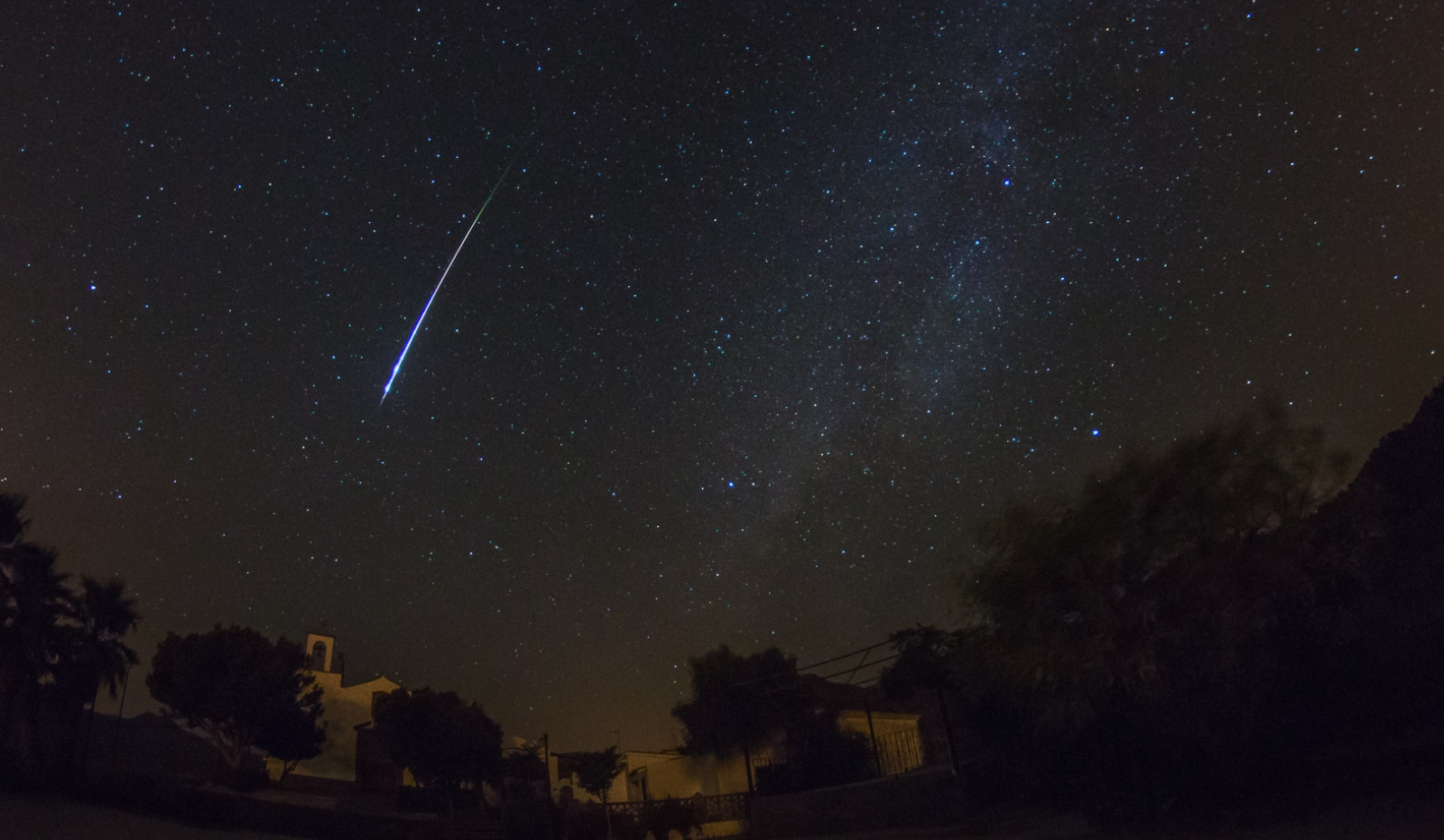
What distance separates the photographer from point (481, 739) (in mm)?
44531

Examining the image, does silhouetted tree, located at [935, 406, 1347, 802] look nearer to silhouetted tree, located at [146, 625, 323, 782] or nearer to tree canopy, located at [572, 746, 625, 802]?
tree canopy, located at [572, 746, 625, 802]

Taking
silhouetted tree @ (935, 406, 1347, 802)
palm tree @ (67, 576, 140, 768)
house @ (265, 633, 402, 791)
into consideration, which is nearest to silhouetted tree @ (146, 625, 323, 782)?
house @ (265, 633, 402, 791)

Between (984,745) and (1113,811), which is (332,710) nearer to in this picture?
(984,745)

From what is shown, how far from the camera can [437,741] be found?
4272 centimetres

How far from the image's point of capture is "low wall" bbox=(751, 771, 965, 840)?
23406 mm

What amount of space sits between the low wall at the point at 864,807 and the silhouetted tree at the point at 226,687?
24.9 meters

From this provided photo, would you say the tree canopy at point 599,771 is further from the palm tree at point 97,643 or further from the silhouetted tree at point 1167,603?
the silhouetted tree at point 1167,603

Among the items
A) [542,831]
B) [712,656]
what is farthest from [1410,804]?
[712,656]

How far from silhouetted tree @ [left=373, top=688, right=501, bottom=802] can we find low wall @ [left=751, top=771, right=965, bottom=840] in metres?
20.5

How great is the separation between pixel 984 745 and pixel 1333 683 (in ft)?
26.5

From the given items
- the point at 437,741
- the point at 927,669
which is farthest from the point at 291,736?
the point at 927,669

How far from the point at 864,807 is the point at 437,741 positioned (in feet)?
85.0

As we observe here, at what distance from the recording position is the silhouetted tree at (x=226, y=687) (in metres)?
37.9

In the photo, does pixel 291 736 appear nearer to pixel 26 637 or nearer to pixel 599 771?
pixel 599 771
